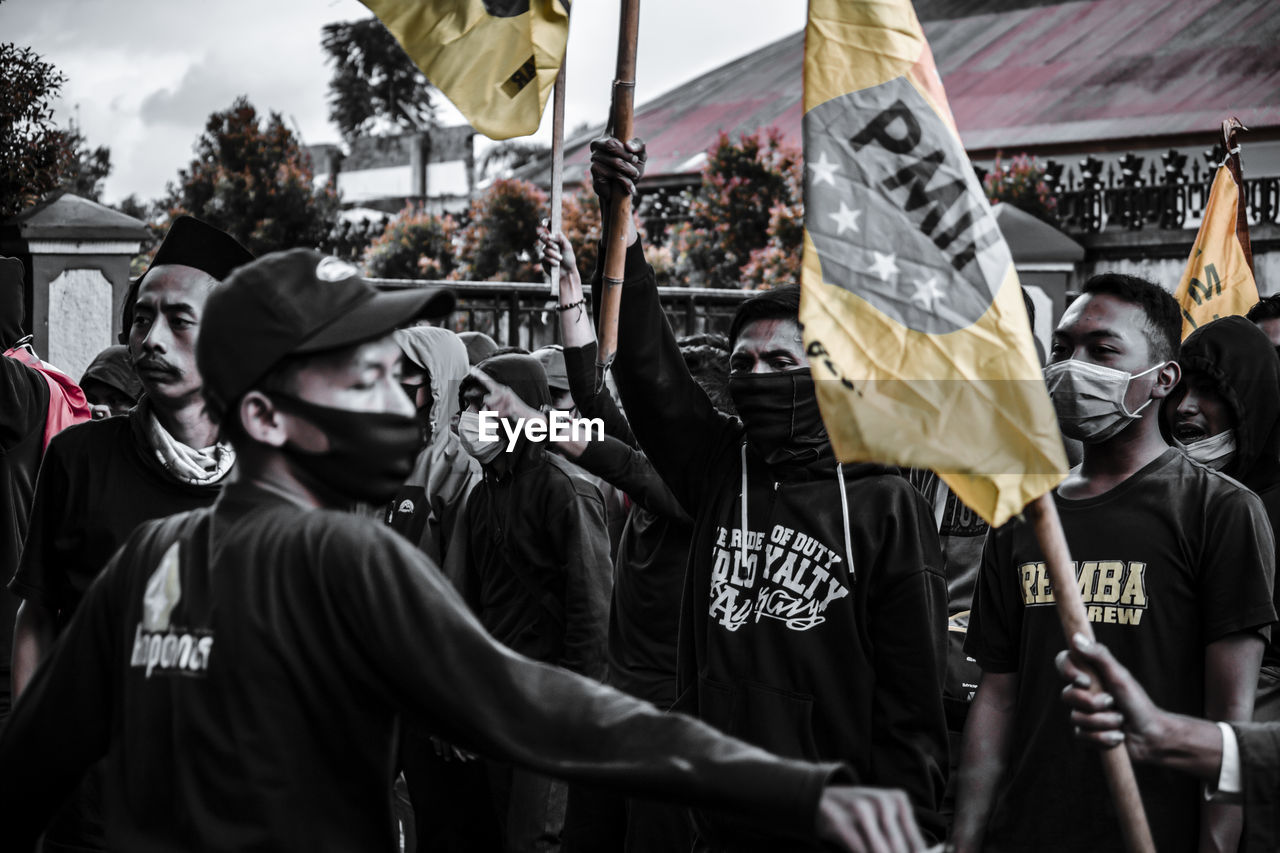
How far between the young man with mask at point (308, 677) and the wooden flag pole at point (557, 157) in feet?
5.50

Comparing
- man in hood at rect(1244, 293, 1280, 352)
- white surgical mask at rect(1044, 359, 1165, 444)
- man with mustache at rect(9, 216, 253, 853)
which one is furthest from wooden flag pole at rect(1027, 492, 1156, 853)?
man in hood at rect(1244, 293, 1280, 352)

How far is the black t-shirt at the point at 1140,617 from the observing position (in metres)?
3.53

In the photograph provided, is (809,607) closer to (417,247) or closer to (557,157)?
(557,157)

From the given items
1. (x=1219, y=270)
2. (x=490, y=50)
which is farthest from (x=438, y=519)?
(x=1219, y=270)

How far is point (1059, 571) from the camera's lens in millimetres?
2818

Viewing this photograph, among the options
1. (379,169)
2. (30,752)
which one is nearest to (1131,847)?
(30,752)

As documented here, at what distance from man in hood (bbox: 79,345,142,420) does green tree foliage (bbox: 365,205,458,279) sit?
24.2 metres

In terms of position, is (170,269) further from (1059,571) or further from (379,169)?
(379,169)

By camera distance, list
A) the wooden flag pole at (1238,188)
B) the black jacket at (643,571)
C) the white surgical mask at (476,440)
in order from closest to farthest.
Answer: the black jacket at (643,571) < the white surgical mask at (476,440) < the wooden flag pole at (1238,188)

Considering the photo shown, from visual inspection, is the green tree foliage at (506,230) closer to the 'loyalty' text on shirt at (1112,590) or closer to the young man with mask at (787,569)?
the young man with mask at (787,569)

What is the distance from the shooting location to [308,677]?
91.5 inches

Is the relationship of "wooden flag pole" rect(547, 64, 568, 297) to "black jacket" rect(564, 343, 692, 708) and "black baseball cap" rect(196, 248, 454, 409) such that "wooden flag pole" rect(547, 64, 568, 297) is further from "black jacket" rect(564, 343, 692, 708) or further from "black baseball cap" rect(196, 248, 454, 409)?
"black baseball cap" rect(196, 248, 454, 409)

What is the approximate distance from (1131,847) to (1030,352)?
0.98 meters

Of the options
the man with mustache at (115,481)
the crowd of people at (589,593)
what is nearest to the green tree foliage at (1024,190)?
the crowd of people at (589,593)
